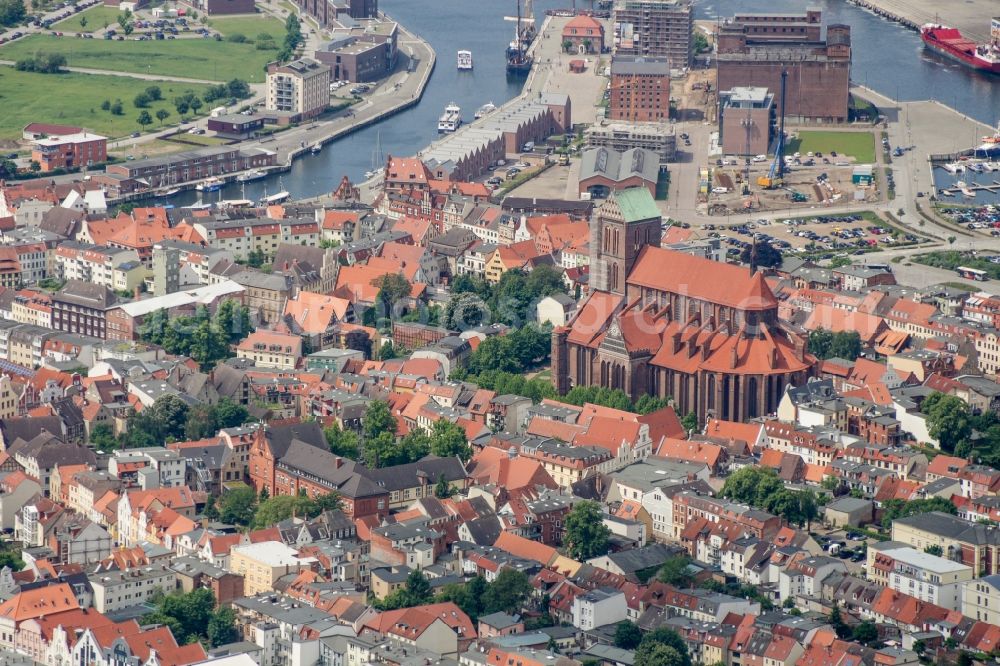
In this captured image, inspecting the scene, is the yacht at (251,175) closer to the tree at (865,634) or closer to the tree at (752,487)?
the tree at (752,487)

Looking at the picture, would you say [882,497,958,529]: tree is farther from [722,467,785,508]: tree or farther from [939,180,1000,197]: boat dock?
[939,180,1000,197]: boat dock

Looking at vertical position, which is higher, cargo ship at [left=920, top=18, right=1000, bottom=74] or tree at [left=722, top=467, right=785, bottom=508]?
tree at [left=722, top=467, right=785, bottom=508]

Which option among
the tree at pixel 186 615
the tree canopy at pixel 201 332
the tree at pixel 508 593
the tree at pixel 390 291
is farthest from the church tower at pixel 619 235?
the tree at pixel 186 615

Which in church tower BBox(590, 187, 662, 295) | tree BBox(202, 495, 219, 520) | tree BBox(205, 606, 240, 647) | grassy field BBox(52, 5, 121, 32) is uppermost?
church tower BBox(590, 187, 662, 295)

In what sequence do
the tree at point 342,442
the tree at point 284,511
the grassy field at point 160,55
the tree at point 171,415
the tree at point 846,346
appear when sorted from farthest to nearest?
the grassy field at point 160,55, the tree at point 846,346, the tree at point 171,415, the tree at point 342,442, the tree at point 284,511

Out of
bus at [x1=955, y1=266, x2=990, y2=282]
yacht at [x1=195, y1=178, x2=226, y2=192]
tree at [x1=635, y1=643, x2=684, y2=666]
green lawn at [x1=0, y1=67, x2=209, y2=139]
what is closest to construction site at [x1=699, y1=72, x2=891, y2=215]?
bus at [x1=955, y1=266, x2=990, y2=282]
